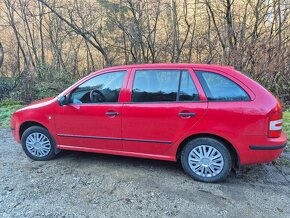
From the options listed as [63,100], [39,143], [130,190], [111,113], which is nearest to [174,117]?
[111,113]

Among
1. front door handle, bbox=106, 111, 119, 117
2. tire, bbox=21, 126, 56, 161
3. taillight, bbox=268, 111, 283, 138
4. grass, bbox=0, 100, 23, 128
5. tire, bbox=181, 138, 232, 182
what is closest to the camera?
taillight, bbox=268, 111, 283, 138


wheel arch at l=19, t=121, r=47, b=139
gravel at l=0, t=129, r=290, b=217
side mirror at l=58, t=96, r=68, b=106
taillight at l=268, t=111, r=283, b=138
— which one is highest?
side mirror at l=58, t=96, r=68, b=106

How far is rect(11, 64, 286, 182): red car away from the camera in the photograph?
346 cm

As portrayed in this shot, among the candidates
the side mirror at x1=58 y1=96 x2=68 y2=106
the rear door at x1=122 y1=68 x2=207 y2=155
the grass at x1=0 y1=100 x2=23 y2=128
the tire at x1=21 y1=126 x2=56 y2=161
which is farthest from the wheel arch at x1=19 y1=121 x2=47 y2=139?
the grass at x1=0 y1=100 x2=23 y2=128

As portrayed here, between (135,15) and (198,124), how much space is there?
9.23 m

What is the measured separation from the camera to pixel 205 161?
146 inches

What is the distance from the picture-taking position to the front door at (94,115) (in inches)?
159

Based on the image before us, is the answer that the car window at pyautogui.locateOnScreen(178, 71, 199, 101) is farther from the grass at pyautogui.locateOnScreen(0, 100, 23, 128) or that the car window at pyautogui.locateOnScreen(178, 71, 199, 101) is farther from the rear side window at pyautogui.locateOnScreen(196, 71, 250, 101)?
the grass at pyautogui.locateOnScreen(0, 100, 23, 128)

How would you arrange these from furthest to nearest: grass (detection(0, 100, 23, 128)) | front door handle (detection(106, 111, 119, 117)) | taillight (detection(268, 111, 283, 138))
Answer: grass (detection(0, 100, 23, 128)) → front door handle (detection(106, 111, 119, 117)) → taillight (detection(268, 111, 283, 138))

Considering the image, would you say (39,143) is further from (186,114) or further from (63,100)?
(186,114)

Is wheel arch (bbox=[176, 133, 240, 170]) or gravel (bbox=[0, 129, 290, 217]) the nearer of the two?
gravel (bbox=[0, 129, 290, 217])

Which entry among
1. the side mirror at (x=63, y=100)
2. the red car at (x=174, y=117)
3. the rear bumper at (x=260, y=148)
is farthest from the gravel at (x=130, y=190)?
the side mirror at (x=63, y=100)

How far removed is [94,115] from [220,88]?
1.89 metres

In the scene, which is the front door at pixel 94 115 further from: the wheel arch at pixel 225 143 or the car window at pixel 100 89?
the wheel arch at pixel 225 143
